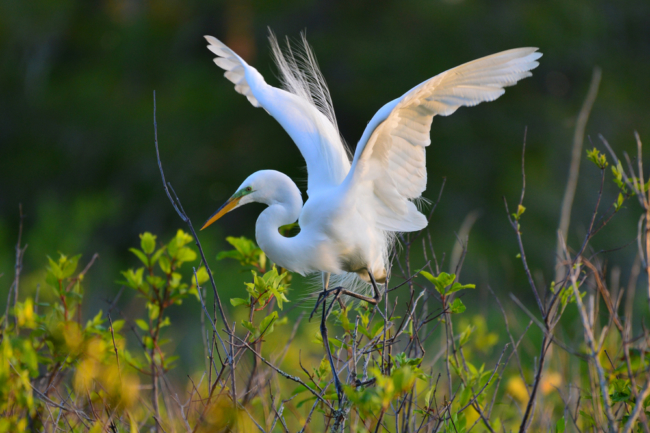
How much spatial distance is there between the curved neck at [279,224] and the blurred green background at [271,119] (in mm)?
4218

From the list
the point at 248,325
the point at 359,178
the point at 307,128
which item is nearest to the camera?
the point at 248,325

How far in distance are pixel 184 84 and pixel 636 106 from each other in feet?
17.1

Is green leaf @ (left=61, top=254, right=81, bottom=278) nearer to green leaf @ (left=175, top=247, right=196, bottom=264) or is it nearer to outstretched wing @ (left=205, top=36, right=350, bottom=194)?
green leaf @ (left=175, top=247, right=196, bottom=264)

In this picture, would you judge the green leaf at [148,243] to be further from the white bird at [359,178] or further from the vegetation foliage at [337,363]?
the white bird at [359,178]

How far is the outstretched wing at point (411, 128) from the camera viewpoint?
51.8 inches

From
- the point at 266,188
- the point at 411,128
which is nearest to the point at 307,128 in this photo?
the point at 266,188

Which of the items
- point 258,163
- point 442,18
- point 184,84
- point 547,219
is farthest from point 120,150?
point 547,219

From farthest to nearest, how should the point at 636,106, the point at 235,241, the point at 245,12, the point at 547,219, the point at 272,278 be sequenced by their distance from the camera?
the point at 245,12
the point at 636,106
the point at 547,219
the point at 235,241
the point at 272,278

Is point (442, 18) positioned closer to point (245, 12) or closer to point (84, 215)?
point (245, 12)

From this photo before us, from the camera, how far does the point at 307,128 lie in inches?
68.2

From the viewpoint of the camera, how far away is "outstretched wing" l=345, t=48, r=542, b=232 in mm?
1316

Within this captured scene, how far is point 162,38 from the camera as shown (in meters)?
7.52

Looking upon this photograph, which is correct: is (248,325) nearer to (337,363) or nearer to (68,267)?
(337,363)

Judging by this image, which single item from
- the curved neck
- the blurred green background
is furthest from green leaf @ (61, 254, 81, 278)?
the blurred green background
